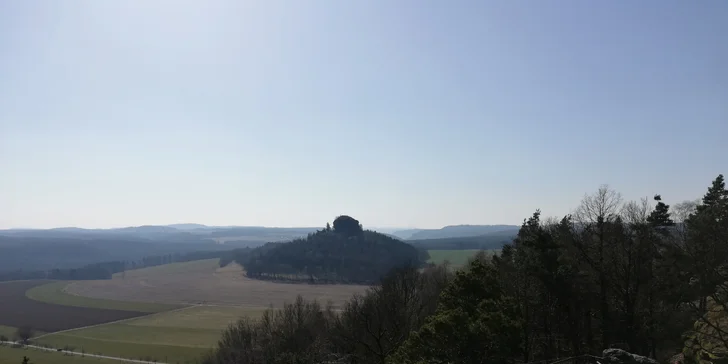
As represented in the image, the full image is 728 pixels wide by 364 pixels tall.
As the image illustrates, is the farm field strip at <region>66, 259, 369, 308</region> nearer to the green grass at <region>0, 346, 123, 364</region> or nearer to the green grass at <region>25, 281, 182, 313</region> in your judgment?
the green grass at <region>25, 281, 182, 313</region>

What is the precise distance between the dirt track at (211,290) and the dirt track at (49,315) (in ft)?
58.7

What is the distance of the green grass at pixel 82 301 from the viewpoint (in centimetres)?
13012

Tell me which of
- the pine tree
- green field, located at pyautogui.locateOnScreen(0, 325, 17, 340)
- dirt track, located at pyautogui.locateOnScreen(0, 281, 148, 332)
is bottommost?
green field, located at pyautogui.locateOnScreen(0, 325, 17, 340)

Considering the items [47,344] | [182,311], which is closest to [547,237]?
[47,344]

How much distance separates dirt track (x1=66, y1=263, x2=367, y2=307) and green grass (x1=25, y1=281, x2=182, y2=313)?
5193 mm

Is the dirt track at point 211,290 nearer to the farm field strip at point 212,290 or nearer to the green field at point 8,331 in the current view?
the farm field strip at point 212,290

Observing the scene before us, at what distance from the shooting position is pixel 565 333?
2800 centimetres

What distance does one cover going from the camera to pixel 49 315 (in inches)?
4865

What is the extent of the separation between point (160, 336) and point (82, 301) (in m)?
69.1

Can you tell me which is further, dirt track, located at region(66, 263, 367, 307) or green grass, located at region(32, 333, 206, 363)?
dirt track, located at region(66, 263, 367, 307)

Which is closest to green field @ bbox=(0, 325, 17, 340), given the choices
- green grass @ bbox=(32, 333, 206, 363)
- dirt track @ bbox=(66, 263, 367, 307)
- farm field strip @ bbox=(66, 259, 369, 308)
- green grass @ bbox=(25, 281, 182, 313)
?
green grass @ bbox=(32, 333, 206, 363)

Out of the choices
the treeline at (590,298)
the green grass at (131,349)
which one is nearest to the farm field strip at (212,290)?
the green grass at (131,349)

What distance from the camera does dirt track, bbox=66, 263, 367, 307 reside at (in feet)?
461

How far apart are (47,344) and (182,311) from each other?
32.5m
